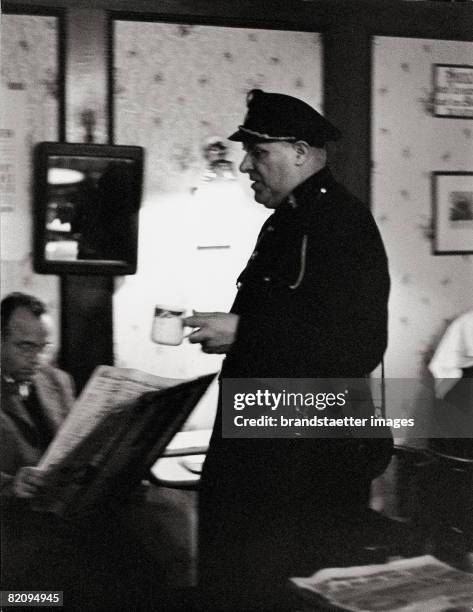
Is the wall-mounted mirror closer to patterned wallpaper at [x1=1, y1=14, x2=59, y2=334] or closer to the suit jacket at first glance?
patterned wallpaper at [x1=1, y1=14, x2=59, y2=334]

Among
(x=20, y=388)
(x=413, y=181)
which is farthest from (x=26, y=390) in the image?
(x=413, y=181)

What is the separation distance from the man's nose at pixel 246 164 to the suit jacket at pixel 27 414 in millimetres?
654

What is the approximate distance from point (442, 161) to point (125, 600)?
1.30 meters

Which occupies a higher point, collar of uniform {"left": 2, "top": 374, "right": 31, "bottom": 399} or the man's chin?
the man's chin

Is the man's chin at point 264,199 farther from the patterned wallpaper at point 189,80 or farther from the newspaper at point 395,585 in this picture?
the newspaper at point 395,585

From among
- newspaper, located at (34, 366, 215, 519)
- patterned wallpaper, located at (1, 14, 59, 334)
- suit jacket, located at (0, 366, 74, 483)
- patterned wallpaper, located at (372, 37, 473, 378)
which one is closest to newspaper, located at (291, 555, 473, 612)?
newspaper, located at (34, 366, 215, 519)

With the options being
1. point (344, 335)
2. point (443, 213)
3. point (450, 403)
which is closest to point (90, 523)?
point (344, 335)

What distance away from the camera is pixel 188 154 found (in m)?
1.95

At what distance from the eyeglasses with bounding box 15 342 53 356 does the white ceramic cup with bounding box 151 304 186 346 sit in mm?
274

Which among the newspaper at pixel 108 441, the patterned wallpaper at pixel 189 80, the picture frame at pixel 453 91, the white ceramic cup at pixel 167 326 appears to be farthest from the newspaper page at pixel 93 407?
the picture frame at pixel 453 91

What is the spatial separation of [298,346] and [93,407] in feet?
1.68

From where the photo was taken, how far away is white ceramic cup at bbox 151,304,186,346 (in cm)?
183

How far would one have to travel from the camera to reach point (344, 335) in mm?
1957

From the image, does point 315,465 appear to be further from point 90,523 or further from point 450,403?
point 90,523
